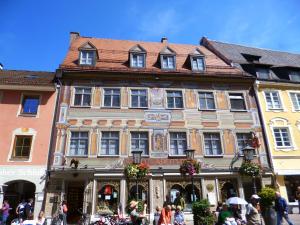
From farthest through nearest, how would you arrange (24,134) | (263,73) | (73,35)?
(73,35)
(263,73)
(24,134)

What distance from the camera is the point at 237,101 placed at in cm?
1862

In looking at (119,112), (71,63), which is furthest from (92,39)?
(119,112)

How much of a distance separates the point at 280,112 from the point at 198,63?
6.88 meters

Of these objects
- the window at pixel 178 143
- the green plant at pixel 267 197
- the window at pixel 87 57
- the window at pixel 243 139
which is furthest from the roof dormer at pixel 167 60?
the green plant at pixel 267 197

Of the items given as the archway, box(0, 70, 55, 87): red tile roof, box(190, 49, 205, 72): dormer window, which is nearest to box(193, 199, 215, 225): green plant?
the archway

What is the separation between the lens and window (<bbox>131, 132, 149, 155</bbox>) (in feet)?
53.2

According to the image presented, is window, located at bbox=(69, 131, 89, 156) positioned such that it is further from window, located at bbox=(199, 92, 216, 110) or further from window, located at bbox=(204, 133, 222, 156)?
window, located at bbox=(199, 92, 216, 110)

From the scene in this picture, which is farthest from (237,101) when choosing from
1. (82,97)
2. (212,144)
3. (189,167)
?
(82,97)

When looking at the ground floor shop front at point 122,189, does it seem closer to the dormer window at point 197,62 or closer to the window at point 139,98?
the window at point 139,98

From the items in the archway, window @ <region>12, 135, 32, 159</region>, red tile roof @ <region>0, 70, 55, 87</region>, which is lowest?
the archway

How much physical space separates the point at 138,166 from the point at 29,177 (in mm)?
6197

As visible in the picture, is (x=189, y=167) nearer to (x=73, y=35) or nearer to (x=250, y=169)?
(x=250, y=169)

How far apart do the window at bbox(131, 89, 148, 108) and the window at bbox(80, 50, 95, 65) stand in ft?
12.5

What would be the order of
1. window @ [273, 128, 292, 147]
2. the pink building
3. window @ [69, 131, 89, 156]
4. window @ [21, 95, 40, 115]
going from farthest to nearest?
window @ [273, 128, 292, 147], window @ [21, 95, 40, 115], window @ [69, 131, 89, 156], the pink building
